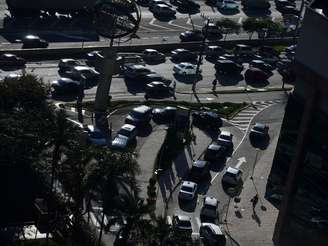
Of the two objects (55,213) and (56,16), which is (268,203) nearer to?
(55,213)

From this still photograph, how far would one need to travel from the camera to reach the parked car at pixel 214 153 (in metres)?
54.5

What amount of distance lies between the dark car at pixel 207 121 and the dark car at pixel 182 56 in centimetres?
1474

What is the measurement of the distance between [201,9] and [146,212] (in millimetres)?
55487

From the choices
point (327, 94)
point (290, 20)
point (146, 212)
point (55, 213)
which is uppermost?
point (327, 94)

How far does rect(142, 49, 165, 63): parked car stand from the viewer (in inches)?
2862

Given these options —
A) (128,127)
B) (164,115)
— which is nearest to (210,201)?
(128,127)

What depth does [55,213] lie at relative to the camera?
42.7 meters

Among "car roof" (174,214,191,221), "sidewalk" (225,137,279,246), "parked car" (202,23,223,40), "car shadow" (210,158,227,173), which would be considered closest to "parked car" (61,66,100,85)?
"car shadow" (210,158,227,173)

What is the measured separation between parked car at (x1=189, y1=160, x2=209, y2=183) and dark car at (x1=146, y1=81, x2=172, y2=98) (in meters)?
13.2

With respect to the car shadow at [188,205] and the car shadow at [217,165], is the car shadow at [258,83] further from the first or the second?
the car shadow at [188,205]

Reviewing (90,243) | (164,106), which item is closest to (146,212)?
(90,243)

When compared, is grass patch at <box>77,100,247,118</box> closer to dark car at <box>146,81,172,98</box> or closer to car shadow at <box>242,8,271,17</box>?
dark car at <box>146,81,172,98</box>

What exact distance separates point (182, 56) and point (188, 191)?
27.0 meters

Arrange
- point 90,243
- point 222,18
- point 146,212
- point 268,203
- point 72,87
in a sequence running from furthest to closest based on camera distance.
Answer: point 222,18 < point 72,87 < point 268,203 < point 90,243 < point 146,212
